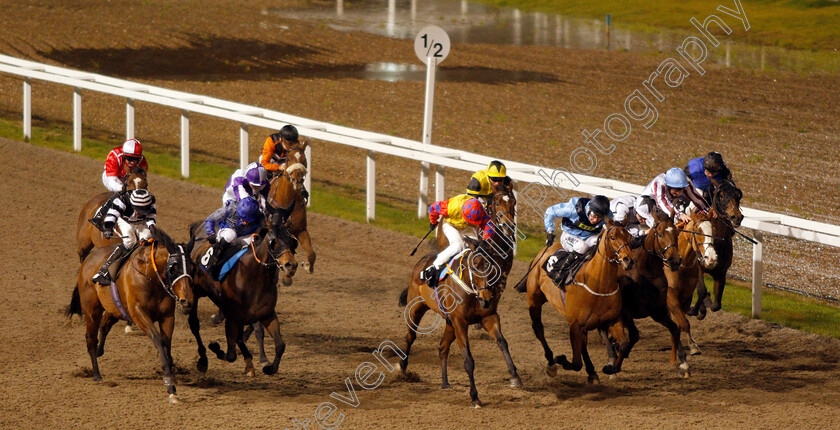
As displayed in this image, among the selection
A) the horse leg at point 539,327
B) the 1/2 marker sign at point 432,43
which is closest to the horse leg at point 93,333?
the horse leg at point 539,327

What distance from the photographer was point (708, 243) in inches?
361

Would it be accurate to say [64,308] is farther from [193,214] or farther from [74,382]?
[193,214]

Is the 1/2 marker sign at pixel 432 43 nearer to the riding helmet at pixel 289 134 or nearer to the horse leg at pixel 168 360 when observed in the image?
the riding helmet at pixel 289 134

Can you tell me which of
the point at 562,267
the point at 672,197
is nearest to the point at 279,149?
the point at 562,267

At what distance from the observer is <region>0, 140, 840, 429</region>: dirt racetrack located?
7973mm

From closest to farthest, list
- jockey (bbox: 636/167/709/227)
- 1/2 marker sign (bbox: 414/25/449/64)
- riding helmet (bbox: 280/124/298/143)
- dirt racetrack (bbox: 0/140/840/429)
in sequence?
dirt racetrack (bbox: 0/140/840/429)
jockey (bbox: 636/167/709/227)
riding helmet (bbox: 280/124/298/143)
1/2 marker sign (bbox: 414/25/449/64)

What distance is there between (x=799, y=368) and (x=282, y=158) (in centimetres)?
546

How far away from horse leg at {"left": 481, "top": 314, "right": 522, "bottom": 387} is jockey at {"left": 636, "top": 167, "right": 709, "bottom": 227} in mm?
1830

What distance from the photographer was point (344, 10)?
38531 mm

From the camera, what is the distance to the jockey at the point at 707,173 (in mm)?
9914

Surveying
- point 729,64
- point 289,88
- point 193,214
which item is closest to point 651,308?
point 193,214

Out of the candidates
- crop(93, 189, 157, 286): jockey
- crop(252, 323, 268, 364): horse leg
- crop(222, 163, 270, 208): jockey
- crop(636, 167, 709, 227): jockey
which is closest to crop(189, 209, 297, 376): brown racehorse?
crop(252, 323, 268, 364): horse leg

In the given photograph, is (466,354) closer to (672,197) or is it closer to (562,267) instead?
(562,267)

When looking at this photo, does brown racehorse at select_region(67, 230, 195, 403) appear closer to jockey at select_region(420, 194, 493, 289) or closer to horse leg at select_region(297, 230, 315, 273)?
jockey at select_region(420, 194, 493, 289)
